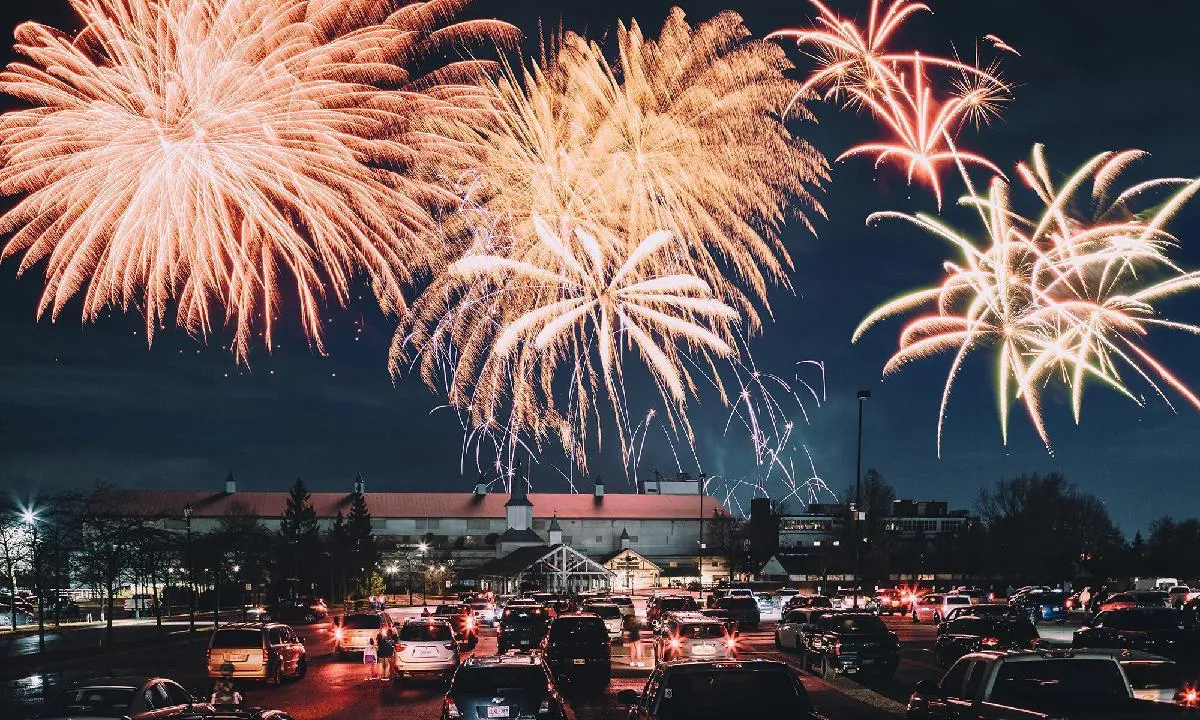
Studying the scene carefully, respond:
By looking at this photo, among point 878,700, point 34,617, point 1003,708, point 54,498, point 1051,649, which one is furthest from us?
point 34,617

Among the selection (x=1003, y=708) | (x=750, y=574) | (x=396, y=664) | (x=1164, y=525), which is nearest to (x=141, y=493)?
(x=750, y=574)

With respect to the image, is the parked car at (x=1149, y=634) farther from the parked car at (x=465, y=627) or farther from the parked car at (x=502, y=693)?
the parked car at (x=465, y=627)

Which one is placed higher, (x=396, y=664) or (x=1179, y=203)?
(x=1179, y=203)

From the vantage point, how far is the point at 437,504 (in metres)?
164

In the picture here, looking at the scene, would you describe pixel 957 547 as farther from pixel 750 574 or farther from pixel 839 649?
pixel 839 649

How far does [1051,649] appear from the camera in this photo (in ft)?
37.9

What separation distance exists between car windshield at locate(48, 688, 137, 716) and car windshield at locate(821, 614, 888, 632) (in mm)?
17728

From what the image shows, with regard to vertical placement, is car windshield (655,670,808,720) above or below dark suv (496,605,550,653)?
above

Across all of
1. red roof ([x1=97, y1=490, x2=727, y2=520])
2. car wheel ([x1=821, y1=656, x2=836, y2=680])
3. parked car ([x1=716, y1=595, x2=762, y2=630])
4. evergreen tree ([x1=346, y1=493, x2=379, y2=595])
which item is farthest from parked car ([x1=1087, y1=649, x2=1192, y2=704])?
red roof ([x1=97, y1=490, x2=727, y2=520])

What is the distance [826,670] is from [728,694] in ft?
57.3

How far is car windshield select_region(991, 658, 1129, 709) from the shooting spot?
1095 centimetres

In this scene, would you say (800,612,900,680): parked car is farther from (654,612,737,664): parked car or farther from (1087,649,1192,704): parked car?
(1087,649,1192,704): parked car

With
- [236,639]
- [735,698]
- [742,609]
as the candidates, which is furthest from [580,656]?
[742,609]

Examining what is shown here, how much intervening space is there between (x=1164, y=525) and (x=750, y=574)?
42.8 m
